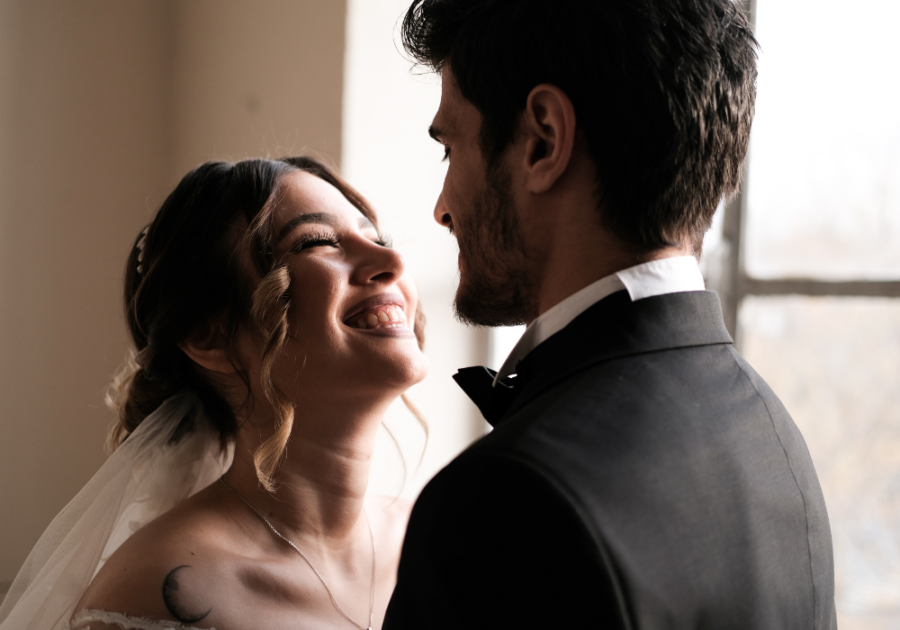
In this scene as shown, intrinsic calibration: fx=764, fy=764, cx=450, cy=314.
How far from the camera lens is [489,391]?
977mm

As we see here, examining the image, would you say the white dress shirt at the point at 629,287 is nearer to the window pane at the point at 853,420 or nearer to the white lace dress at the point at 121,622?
the white lace dress at the point at 121,622

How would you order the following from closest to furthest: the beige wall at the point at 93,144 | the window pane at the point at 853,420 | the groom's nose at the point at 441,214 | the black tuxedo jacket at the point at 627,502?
the black tuxedo jacket at the point at 627,502, the groom's nose at the point at 441,214, the window pane at the point at 853,420, the beige wall at the point at 93,144

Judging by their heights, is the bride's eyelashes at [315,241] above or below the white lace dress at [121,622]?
above

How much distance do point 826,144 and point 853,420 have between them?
0.66 m

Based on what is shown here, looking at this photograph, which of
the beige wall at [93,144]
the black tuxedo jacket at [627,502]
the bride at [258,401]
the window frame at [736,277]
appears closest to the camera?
the black tuxedo jacket at [627,502]

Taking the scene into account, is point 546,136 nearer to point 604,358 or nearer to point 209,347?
point 604,358

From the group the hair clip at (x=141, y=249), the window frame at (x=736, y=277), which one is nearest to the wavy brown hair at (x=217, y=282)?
the hair clip at (x=141, y=249)

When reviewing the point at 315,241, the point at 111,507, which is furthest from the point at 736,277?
the point at 111,507

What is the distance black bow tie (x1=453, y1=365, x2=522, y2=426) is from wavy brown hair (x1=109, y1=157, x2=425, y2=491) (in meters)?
0.50

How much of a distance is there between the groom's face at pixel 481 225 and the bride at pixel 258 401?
17.6 inches

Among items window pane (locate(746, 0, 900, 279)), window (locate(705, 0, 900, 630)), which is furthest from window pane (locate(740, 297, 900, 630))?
window pane (locate(746, 0, 900, 279))

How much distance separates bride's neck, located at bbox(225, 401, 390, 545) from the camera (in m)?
1.45

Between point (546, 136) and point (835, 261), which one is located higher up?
point (546, 136)

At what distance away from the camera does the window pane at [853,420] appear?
1758 mm
